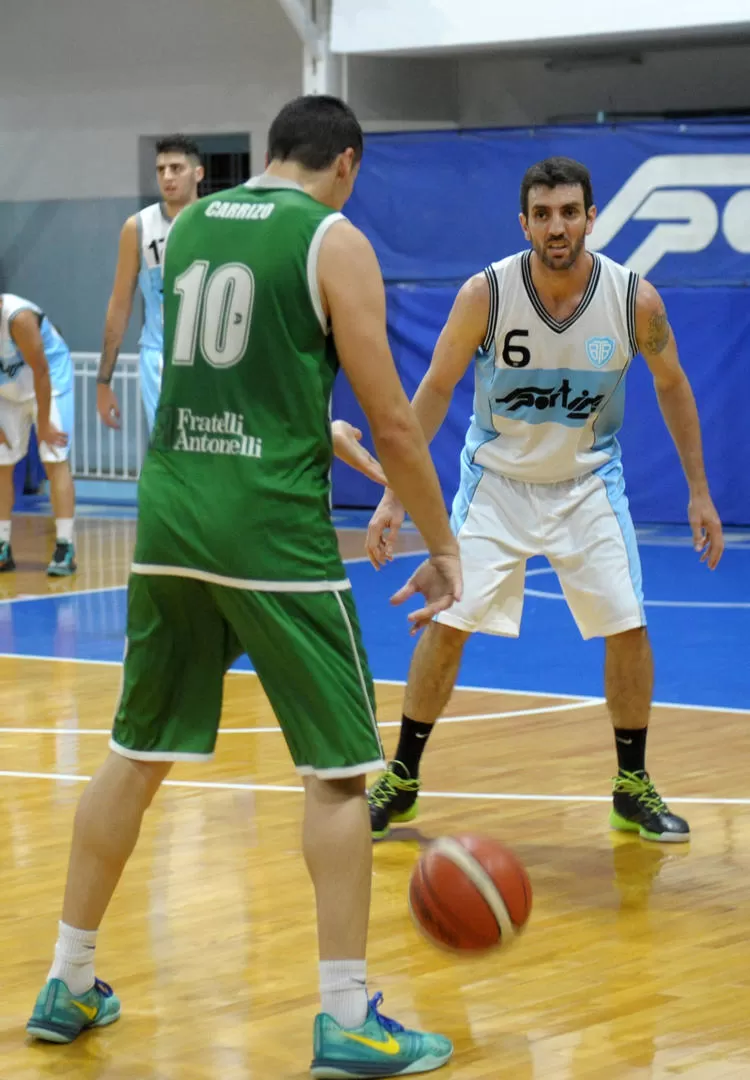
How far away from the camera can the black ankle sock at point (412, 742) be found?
19.2 feet

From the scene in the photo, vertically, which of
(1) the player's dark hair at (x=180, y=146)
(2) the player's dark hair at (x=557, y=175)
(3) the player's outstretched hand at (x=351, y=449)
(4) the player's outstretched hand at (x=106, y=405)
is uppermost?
(1) the player's dark hair at (x=180, y=146)

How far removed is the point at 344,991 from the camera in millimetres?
3795

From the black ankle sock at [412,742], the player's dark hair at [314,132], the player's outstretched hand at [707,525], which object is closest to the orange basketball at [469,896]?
the player's dark hair at [314,132]

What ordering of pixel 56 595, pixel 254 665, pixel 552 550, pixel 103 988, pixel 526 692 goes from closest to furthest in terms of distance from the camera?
pixel 254 665 < pixel 103 988 < pixel 552 550 < pixel 526 692 < pixel 56 595

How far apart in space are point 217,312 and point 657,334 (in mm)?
2174

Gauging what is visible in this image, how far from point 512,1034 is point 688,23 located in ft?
34.6

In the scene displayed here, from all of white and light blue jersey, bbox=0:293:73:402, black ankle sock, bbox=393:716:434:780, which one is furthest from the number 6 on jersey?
white and light blue jersey, bbox=0:293:73:402

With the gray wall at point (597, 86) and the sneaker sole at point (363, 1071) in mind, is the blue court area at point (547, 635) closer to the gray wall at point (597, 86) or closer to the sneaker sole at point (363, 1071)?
the sneaker sole at point (363, 1071)

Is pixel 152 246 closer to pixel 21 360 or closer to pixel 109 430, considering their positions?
pixel 21 360

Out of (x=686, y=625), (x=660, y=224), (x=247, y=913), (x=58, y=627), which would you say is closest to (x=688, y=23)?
(x=660, y=224)

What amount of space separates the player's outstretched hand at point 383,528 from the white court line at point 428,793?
118 centimetres

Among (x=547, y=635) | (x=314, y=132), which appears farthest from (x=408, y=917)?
(x=547, y=635)

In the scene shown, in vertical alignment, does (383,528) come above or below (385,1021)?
above

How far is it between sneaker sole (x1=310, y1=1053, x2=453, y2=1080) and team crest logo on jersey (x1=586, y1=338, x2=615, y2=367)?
245 cm
